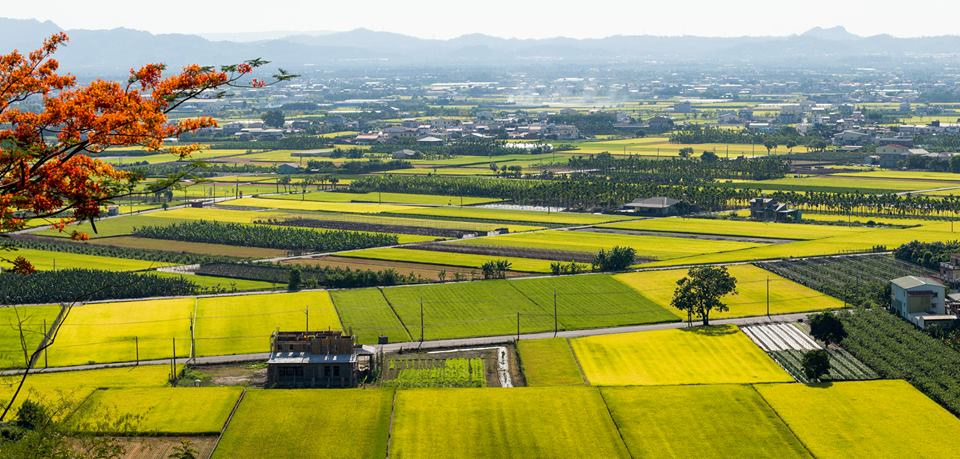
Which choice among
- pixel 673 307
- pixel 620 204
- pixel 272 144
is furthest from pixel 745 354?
pixel 272 144

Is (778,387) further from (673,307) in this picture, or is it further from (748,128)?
(748,128)

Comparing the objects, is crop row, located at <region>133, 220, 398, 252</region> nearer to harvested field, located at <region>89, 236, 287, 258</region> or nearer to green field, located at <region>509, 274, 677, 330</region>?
harvested field, located at <region>89, 236, 287, 258</region>

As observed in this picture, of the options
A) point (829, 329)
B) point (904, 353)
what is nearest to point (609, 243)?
point (829, 329)

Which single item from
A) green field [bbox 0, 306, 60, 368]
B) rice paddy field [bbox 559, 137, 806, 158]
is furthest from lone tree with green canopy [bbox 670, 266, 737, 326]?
rice paddy field [bbox 559, 137, 806, 158]

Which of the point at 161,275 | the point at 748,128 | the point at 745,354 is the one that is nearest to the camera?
the point at 745,354

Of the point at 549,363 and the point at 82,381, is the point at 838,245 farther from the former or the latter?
the point at 82,381

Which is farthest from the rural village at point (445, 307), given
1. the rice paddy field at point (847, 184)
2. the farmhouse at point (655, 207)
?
the farmhouse at point (655, 207)
